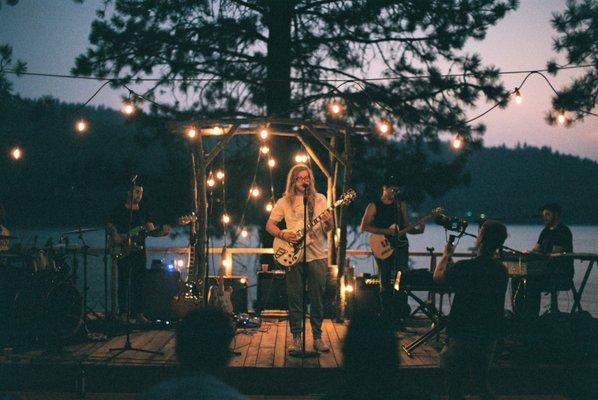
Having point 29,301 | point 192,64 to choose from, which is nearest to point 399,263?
point 29,301

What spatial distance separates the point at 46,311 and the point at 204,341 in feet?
17.1

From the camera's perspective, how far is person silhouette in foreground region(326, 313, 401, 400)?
2.37 meters

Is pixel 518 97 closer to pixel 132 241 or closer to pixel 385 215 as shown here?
pixel 385 215

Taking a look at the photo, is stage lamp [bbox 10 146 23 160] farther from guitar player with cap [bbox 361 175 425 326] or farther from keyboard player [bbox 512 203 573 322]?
keyboard player [bbox 512 203 573 322]

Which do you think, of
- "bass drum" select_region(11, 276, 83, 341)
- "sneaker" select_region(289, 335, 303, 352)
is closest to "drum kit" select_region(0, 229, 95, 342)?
"bass drum" select_region(11, 276, 83, 341)

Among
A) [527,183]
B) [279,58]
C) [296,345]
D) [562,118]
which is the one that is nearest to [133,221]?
[296,345]

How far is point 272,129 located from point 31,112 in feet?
14.3

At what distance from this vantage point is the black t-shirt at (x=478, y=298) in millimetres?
4234

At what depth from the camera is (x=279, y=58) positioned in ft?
36.9

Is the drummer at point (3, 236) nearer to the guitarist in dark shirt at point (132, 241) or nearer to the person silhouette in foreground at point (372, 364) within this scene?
the guitarist in dark shirt at point (132, 241)

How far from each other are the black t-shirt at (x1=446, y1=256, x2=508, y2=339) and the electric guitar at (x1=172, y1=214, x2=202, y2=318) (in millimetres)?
4199

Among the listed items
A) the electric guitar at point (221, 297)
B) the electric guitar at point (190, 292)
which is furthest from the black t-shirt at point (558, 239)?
the electric guitar at point (190, 292)

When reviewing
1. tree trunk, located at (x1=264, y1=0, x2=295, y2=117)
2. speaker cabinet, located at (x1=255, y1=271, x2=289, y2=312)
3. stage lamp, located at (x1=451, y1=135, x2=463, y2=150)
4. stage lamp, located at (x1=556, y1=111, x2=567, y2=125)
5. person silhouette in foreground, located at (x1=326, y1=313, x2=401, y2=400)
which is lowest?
speaker cabinet, located at (x1=255, y1=271, x2=289, y2=312)

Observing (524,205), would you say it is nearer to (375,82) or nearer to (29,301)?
(375,82)
